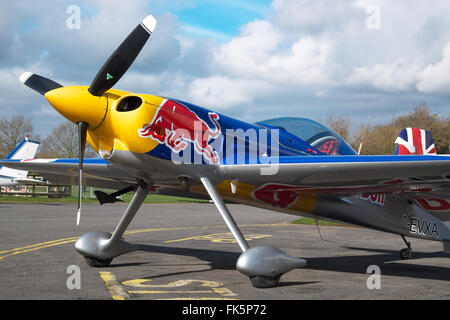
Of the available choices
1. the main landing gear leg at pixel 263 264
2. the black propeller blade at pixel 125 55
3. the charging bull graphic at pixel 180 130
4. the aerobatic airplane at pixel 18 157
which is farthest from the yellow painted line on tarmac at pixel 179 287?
the aerobatic airplane at pixel 18 157

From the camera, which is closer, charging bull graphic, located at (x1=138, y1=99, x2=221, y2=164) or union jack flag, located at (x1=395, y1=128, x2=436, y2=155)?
charging bull graphic, located at (x1=138, y1=99, x2=221, y2=164)

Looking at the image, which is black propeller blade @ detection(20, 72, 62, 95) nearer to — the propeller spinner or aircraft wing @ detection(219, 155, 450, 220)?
the propeller spinner

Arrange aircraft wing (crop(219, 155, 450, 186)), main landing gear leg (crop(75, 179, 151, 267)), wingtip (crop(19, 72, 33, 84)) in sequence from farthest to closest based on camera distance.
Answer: main landing gear leg (crop(75, 179, 151, 267)) < wingtip (crop(19, 72, 33, 84)) < aircraft wing (crop(219, 155, 450, 186))

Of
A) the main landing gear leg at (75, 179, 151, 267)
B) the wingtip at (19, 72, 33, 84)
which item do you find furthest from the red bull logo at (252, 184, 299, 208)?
the wingtip at (19, 72, 33, 84)

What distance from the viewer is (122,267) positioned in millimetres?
7348

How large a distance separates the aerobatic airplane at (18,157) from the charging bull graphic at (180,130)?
81.6 ft

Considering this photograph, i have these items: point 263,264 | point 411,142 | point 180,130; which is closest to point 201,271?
point 263,264

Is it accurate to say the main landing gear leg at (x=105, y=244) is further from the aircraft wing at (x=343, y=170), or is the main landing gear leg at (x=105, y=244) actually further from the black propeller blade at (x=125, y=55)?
the black propeller blade at (x=125, y=55)

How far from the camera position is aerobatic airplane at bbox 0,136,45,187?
29.4m

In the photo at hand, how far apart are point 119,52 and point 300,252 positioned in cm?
610

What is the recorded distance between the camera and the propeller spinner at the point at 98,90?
5.76 m

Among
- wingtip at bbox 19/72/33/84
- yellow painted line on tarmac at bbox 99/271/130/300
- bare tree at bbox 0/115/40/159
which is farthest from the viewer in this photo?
bare tree at bbox 0/115/40/159

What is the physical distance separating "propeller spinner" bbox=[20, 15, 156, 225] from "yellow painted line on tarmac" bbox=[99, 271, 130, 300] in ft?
6.47

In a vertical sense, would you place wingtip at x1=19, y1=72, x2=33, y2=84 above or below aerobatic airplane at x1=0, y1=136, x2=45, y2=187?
below
